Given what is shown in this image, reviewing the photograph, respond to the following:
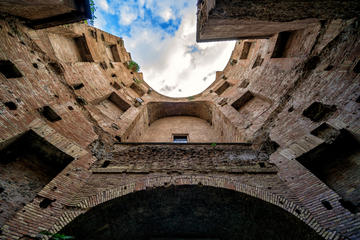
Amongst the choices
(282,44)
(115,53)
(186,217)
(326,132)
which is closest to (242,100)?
(282,44)

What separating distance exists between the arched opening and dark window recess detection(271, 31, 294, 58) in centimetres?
766

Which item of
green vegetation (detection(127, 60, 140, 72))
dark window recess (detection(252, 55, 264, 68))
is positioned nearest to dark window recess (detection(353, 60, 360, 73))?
dark window recess (detection(252, 55, 264, 68))

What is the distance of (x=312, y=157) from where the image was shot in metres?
4.07

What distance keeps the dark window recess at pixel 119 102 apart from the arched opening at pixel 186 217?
6.86 meters

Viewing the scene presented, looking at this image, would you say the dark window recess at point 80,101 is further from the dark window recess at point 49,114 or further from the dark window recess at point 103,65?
the dark window recess at point 103,65

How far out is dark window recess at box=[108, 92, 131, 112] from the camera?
30.0 ft

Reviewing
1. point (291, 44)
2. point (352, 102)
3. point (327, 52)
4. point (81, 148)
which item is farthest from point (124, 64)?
point (352, 102)

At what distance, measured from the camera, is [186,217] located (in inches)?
164

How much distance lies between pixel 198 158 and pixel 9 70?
19.9 ft

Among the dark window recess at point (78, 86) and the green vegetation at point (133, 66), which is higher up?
the green vegetation at point (133, 66)

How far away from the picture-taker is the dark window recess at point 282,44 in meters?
7.46

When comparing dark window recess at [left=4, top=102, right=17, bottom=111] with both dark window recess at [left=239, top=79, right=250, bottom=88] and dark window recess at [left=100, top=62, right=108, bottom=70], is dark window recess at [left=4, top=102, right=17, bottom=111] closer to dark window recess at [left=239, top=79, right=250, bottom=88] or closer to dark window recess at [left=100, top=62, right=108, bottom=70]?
dark window recess at [left=100, top=62, right=108, bottom=70]

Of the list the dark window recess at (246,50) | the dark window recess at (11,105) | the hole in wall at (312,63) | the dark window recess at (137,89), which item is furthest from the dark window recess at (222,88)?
the dark window recess at (11,105)

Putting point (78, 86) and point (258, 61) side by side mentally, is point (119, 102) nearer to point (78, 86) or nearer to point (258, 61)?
point (78, 86)
